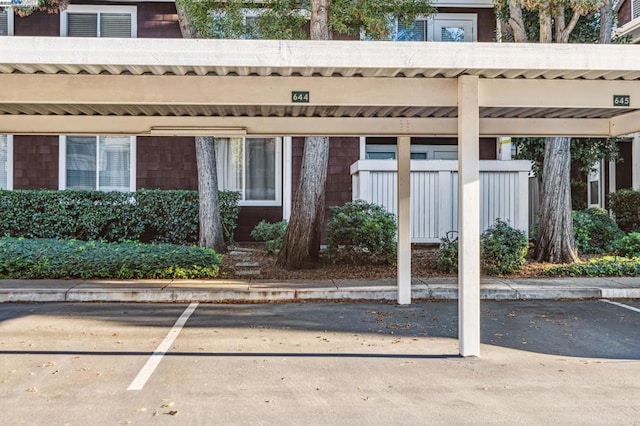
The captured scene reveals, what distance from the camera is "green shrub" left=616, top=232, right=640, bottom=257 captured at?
12.8 metres

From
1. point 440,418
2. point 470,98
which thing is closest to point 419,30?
point 470,98

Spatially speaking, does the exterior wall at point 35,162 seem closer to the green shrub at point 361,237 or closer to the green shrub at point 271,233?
the green shrub at point 271,233

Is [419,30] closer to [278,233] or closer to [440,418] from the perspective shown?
[278,233]

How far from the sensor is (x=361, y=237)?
12000mm

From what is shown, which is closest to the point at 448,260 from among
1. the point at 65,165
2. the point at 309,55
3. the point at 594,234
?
the point at 594,234

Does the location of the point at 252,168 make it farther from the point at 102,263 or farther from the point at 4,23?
the point at 4,23

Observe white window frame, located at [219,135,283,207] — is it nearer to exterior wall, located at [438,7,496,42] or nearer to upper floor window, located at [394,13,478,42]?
upper floor window, located at [394,13,478,42]

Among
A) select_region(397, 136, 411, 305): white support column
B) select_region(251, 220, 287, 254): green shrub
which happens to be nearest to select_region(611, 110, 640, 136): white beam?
select_region(397, 136, 411, 305): white support column

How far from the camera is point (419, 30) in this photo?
16.3 metres

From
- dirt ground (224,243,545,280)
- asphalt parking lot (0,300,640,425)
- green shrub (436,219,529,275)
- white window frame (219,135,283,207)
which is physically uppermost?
white window frame (219,135,283,207)

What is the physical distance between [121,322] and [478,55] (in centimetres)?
548

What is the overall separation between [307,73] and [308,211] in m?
5.91

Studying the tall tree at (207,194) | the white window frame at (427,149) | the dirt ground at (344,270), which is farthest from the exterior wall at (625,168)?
the tall tree at (207,194)

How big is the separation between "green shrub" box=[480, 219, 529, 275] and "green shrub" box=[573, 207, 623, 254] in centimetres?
263
